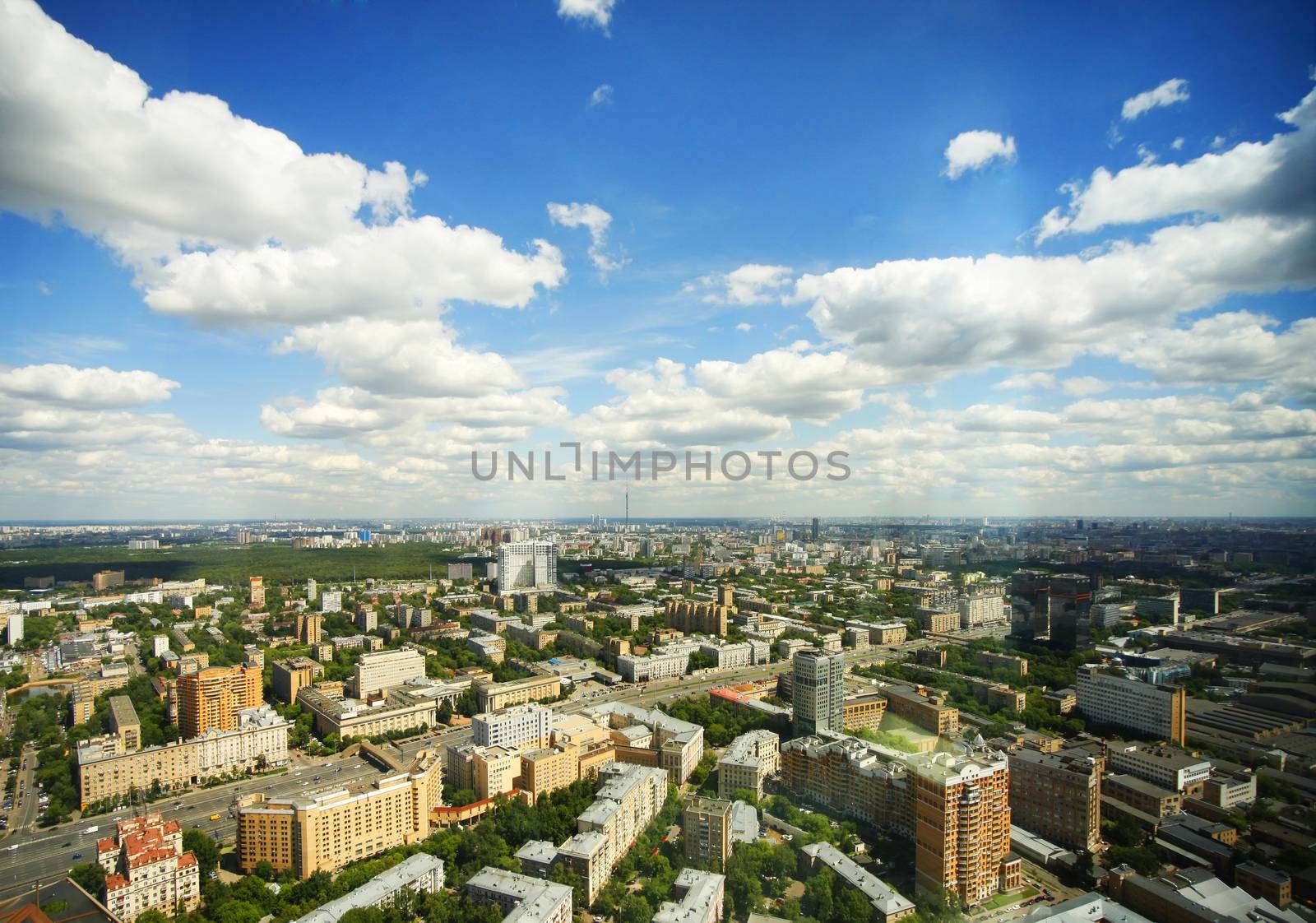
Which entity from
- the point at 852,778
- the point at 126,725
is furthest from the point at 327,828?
the point at 126,725

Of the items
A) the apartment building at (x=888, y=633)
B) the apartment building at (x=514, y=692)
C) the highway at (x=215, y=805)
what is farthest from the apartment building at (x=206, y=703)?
the apartment building at (x=888, y=633)

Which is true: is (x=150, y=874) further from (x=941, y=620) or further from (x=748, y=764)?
(x=941, y=620)

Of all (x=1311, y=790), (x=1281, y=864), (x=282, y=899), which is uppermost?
(x=1311, y=790)

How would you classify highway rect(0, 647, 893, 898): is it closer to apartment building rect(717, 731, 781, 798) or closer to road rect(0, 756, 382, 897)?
road rect(0, 756, 382, 897)

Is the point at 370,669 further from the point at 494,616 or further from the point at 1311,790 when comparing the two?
the point at 1311,790

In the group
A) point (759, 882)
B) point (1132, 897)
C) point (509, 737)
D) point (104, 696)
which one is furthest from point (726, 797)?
point (104, 696)

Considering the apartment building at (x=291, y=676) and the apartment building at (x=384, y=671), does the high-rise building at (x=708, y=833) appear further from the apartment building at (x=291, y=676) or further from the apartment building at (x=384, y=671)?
the apartment building at (x=291, y=676)
